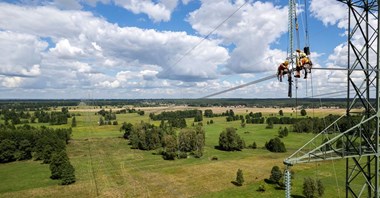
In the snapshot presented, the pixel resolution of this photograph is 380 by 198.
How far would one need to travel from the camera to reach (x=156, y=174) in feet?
270

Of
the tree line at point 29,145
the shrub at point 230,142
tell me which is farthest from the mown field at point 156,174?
the tree line at point 29,145

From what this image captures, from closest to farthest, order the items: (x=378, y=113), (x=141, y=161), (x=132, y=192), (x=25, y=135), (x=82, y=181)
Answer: (x=378, y=113)
(x=132, y=192)
(x=82, y=181)
(x=141, y=161)
(x=25, y=135)

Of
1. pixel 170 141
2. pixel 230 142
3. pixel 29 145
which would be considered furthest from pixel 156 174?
pixel 29 145

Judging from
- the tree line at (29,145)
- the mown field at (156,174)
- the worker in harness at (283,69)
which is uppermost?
the worker in harness at (283,69)

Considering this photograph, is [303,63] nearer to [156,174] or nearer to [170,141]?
[156,174]

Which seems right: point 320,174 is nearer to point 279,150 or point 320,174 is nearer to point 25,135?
point 279,150

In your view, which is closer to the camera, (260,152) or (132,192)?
(132,192)

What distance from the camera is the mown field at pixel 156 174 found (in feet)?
219

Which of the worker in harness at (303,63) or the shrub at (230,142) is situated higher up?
the worker in harness at (303,63)

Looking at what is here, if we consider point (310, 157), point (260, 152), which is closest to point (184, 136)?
point (260, 152)

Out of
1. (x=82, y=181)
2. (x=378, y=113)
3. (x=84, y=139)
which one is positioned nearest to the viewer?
(x=378, y=113)

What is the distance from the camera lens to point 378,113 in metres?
20.4

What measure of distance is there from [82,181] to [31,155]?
132 feet

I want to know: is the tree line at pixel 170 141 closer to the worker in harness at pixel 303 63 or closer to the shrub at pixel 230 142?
the shrub at pixel 230 142
